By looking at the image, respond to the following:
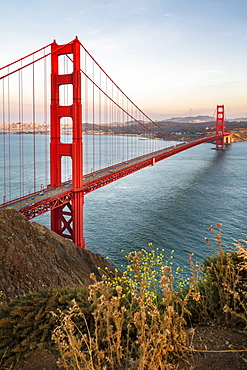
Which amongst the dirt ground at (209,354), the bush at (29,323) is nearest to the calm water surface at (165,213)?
the bush at (29,323)

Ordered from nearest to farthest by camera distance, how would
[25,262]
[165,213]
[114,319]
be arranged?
[114,319] < [25,262] < [165,213]

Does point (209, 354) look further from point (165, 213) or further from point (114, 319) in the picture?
point (165, 213)

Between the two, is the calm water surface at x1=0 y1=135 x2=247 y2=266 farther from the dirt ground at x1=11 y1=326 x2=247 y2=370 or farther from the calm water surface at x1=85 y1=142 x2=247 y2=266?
the dirt ground at x1=11 y1=326 x2=247 y2=370

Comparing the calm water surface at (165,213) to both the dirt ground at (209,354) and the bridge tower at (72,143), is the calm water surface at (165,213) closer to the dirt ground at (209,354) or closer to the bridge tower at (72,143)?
the bridge tower at (72,143)

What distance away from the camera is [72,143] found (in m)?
25.7

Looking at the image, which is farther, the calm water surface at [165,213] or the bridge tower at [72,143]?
the calm water surface at [165,213]

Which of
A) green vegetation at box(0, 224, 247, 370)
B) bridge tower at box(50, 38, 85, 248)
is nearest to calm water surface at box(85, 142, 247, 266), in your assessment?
bridge tower at box(50, 38, 85, 248)

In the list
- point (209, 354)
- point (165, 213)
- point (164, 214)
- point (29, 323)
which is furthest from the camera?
point (165, 213)

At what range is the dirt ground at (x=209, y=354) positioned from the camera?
3703 millimetres

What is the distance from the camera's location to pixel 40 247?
49.7ft

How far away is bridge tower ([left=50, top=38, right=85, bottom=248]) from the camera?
83.5 ft

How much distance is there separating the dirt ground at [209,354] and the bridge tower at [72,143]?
21.4 m

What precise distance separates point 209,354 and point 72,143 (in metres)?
23.0

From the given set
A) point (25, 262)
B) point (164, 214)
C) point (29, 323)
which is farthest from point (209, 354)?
point (164, 214)
